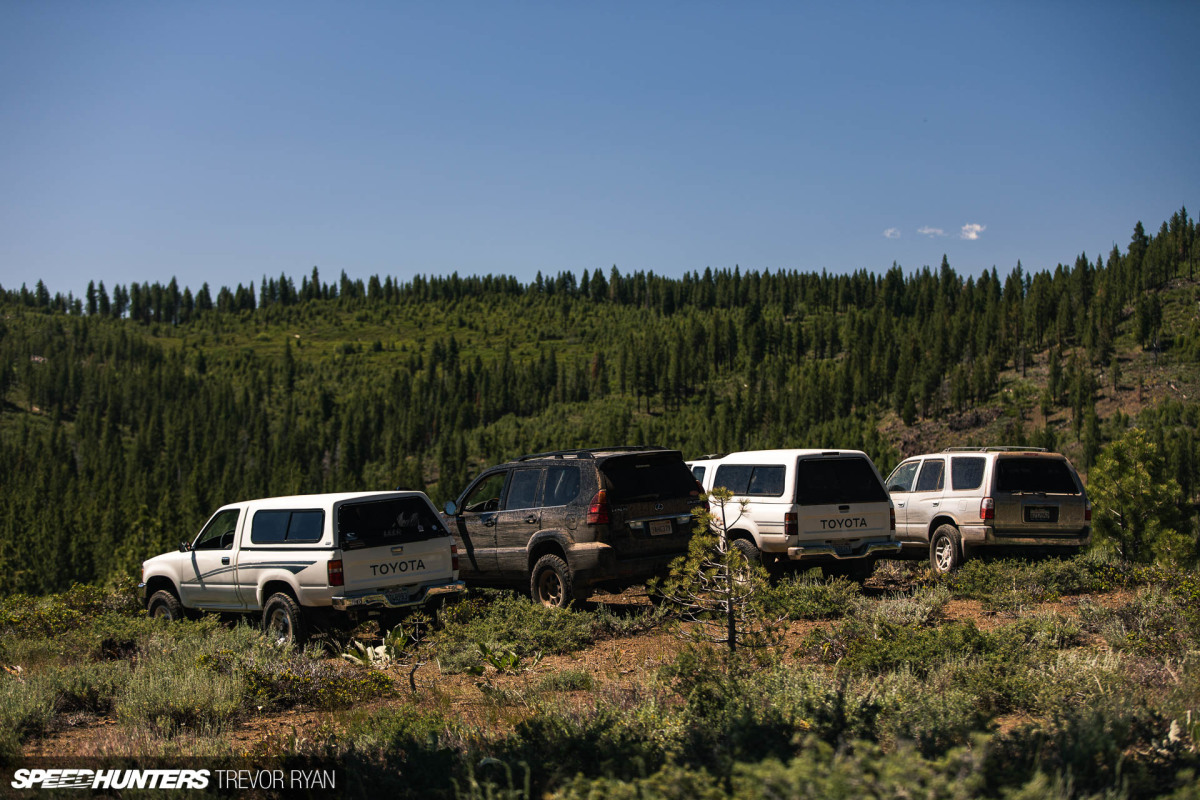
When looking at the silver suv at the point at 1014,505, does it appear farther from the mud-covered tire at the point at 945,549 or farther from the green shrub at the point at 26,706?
the green shrub at the point at 26,706


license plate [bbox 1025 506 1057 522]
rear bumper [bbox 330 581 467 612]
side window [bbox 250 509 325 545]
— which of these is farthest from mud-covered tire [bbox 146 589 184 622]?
license plate [bbox 1025 506 1057 522]

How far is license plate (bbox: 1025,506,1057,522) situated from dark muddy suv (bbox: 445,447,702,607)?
544 cm

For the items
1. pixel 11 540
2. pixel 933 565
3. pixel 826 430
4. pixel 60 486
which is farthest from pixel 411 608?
pixel 60 486

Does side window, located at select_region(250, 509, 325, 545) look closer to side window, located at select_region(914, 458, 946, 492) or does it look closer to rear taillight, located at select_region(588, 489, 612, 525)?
Answer: rear taillight, located at select_region(588, 489, 612, 525)

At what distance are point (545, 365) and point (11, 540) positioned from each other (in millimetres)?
116540

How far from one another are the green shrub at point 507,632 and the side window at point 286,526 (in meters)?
1.78

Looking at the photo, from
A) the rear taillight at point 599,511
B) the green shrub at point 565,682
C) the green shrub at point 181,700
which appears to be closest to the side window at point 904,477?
the rear taillight at point 599,511

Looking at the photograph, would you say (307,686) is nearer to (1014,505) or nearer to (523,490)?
(523,490)

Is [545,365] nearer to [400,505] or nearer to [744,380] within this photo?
[744,380]

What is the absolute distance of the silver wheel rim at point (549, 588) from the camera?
10500 millimetres

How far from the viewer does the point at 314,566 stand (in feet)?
30.3

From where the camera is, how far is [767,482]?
473 inches

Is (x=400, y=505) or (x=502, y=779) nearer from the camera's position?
(x=502, y=779)

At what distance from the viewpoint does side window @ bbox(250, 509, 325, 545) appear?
9.46 meters
